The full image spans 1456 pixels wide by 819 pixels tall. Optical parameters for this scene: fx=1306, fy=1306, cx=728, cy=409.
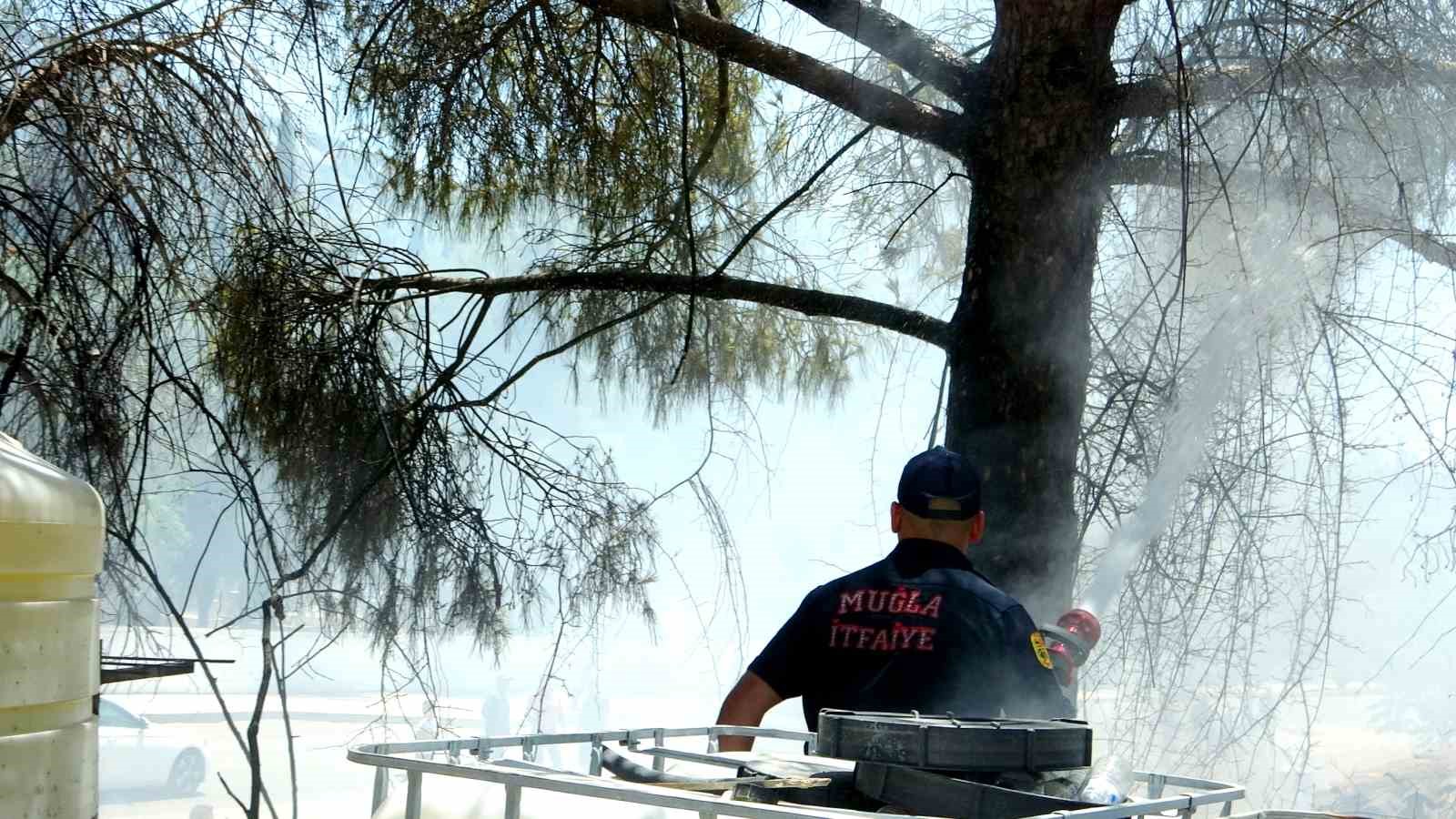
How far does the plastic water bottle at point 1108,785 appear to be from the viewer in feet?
4.16

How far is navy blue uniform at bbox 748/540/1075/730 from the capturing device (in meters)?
1.80

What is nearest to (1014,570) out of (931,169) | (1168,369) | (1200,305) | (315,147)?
(1168,369)

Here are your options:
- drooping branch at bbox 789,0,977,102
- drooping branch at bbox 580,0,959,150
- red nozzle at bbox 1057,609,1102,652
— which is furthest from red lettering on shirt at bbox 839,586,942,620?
drooping branch at bbox 789,0,977,102

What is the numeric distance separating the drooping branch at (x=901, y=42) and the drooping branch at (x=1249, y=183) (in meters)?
0.39

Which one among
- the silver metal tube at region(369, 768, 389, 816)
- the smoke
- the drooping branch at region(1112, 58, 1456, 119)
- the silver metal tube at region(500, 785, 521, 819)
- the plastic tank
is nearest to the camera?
the silver metal tube at region(500, 785, 521, 819)

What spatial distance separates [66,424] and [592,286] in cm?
112

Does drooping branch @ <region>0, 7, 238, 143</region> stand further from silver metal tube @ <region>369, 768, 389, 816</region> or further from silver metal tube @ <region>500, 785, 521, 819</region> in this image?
silver metal tube @ <region>500, 785, 521, 819</region>

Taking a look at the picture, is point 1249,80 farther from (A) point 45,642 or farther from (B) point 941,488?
(A) point 45,642

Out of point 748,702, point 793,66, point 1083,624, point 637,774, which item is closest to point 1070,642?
point 1083,624

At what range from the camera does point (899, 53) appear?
2854 mm

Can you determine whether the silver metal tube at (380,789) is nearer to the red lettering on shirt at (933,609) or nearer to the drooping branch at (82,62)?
the red lettering on shirt at (933,609)

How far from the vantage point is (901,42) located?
2857 millimetres

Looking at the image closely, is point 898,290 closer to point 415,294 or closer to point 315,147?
point 415,294

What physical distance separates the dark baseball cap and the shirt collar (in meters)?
0.04
